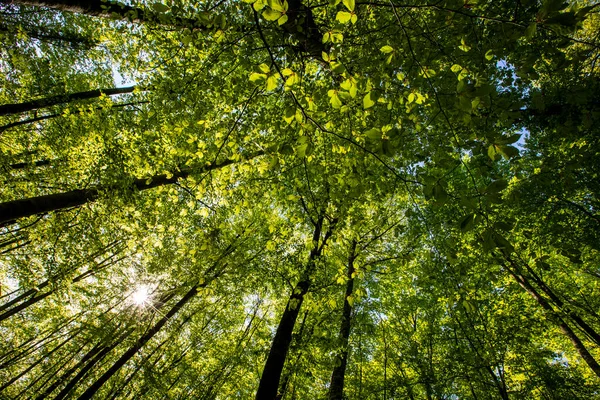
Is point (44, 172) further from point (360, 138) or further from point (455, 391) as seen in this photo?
point (455, 391)

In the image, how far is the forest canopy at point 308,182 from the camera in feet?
6.17

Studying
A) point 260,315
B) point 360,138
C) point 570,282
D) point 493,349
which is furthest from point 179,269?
point 570,282

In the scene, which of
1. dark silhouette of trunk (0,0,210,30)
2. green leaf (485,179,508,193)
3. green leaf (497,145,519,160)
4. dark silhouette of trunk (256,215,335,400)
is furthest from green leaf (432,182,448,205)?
dark silhouette of trunk (0,0,210,30)

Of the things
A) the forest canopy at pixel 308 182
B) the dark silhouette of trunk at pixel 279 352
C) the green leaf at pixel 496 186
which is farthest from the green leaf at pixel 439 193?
the dark silhouette of trunk at pixel 279 352

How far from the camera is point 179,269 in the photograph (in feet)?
24.2

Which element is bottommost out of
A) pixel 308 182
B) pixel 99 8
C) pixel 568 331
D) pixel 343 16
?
pixel 343 16

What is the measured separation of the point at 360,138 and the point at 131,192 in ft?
15.3

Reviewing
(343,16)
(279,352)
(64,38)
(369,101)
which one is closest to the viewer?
(343,16)

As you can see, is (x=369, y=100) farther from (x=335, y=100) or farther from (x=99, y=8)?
(x=99, y=8)

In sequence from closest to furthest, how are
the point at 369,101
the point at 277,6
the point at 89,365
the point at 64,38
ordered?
the point at 277,6 → the point at 369,101 → the point at 64,38 → the point at 89,365

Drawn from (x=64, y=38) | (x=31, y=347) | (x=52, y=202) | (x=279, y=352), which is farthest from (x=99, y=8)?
(x=31, y=347)

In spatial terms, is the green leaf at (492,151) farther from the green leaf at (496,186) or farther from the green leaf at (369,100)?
the green leaf at (369,100)

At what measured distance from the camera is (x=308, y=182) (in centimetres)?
237

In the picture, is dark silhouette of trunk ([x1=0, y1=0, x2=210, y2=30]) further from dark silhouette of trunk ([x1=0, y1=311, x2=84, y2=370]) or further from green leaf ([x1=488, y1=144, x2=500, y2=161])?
dark silhouette of trunk ([x1=0, y1=311, x2=84, y2=370])
